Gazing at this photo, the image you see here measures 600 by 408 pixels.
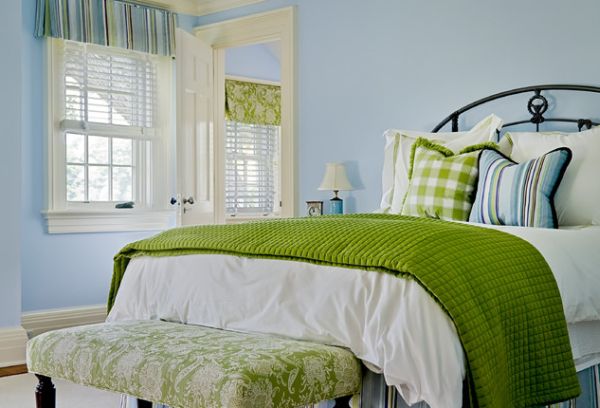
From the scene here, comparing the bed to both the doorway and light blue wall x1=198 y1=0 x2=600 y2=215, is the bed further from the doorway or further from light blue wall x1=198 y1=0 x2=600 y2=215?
the doorway

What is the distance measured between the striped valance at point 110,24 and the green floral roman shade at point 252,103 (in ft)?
4.16

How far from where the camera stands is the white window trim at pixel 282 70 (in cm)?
520

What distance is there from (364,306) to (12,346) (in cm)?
278

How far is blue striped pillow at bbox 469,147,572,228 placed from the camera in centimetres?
297

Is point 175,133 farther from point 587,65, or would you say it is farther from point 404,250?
point 404,250

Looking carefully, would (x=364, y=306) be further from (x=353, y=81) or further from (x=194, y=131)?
(x=194, y=131)

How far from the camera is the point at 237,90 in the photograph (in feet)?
A: 22.3

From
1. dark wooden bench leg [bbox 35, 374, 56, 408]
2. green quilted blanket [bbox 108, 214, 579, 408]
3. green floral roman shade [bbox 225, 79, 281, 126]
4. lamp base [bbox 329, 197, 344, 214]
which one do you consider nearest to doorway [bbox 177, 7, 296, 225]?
lamp base [bbox 329, 197, 344, 214]

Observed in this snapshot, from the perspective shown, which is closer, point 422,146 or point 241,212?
point 422,146

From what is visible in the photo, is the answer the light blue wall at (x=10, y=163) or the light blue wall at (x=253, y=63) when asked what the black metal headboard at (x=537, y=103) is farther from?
the light blue wall at (x=253, y=63)

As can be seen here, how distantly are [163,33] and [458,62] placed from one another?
2.34 m

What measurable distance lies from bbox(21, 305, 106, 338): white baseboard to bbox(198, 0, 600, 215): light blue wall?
1626mm

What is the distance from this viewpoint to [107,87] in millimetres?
5242

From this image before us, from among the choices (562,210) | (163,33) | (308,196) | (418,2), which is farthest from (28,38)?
(562,210)
